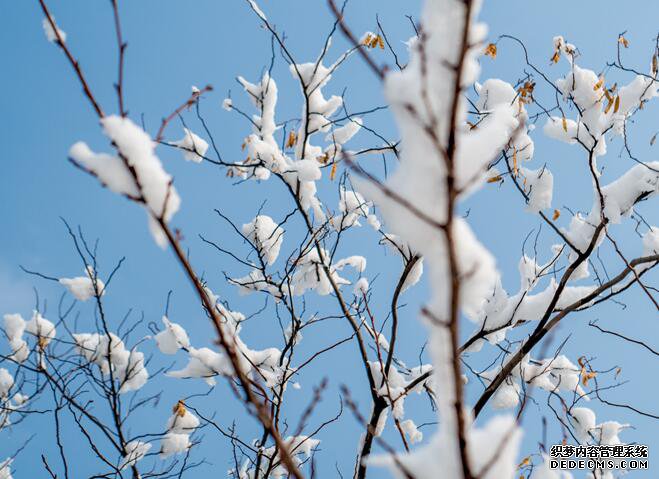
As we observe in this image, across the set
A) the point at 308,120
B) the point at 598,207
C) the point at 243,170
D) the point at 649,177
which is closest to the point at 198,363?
the point at 243,170

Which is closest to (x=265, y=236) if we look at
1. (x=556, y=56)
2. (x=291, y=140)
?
(x=291, y=140)

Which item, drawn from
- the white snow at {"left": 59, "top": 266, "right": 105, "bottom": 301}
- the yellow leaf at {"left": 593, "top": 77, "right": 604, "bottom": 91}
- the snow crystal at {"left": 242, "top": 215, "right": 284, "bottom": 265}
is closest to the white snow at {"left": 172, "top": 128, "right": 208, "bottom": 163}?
the snow crystal at {"left": 242, "top": 215, "right": 284, "bottom": 265}

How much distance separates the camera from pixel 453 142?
24.9 inches

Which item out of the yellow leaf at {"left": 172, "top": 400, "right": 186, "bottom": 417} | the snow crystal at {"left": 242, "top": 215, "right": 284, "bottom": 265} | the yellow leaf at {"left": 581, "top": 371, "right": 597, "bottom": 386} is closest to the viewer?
the yellow leaf at {"left": 581, "top": 371, "right": 597, "bottom": 386}

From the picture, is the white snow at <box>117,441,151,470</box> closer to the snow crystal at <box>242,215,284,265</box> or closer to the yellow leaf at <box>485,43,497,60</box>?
the snow crystal at <box>242,215,284,265</box>

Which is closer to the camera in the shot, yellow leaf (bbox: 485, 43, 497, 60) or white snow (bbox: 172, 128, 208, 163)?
yellow leaf (bbox: 485, 43, 497, 60)

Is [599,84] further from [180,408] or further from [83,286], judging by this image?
[83,286]

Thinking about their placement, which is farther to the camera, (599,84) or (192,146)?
(192,146)

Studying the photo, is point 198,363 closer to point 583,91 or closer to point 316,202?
point 316,202

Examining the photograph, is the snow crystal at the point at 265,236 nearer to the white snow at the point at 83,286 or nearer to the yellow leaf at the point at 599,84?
the white snow at the point at 83,286

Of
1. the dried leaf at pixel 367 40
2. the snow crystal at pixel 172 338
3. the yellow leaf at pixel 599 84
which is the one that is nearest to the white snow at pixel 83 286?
the snow crystal at pixel 172 338

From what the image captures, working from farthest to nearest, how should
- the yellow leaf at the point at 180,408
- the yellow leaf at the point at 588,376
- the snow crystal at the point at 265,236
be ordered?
the snow crystal at the point at 265,236 → the yellow leaf at the point at 180,408 → the yellow leaf at the point at 588,376

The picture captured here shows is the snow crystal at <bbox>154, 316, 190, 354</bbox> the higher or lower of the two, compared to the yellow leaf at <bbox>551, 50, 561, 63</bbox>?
lower

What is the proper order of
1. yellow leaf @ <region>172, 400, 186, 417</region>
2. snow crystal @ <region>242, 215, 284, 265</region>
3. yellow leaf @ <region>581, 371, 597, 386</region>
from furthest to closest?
snow crystal @ <region>242, 215, 284, 265</region>
yellow leaf @ <region>172, 400, 186, 417</region>
yellow leaf @ <region>581, 371, 597, 386</region>
